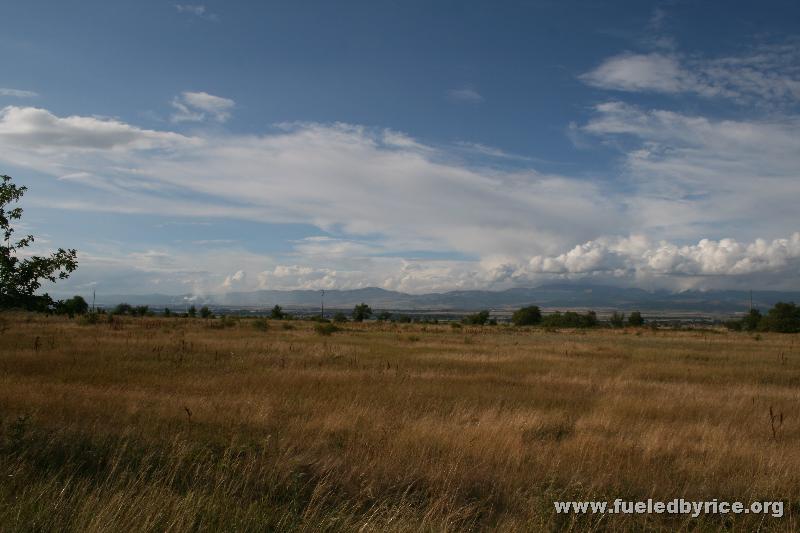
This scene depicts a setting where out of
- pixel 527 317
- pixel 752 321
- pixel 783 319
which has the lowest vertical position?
pixel 752 321

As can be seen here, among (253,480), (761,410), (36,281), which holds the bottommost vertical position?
(761,410)

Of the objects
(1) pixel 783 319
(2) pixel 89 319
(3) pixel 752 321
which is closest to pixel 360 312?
(2) pixel 89 319

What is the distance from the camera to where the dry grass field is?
5285 millimetres

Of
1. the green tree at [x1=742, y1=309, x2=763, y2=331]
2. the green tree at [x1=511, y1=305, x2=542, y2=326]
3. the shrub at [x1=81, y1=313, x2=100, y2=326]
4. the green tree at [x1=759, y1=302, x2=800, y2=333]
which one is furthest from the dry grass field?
the green tree at [x1=742, y1=309, x2=763, y2=331]

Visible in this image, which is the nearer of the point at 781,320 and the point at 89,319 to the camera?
the point at 89,319

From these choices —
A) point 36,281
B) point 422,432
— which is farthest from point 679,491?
point 36,281

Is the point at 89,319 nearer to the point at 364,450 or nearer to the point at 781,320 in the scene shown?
the point at 364,450

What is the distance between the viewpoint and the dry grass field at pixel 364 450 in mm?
5285

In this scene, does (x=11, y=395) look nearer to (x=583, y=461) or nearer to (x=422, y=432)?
(x=422, y=432)

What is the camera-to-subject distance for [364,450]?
7.78m

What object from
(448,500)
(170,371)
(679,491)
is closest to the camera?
(448,500)

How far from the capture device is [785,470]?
7395 mm

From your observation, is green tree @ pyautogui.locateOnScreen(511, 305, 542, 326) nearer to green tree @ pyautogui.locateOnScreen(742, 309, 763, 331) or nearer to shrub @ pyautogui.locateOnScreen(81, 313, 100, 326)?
green tree @ pyautogui.locateOnScreen(742, 309, 763, 331)

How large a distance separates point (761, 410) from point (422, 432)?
9410 millimetres
